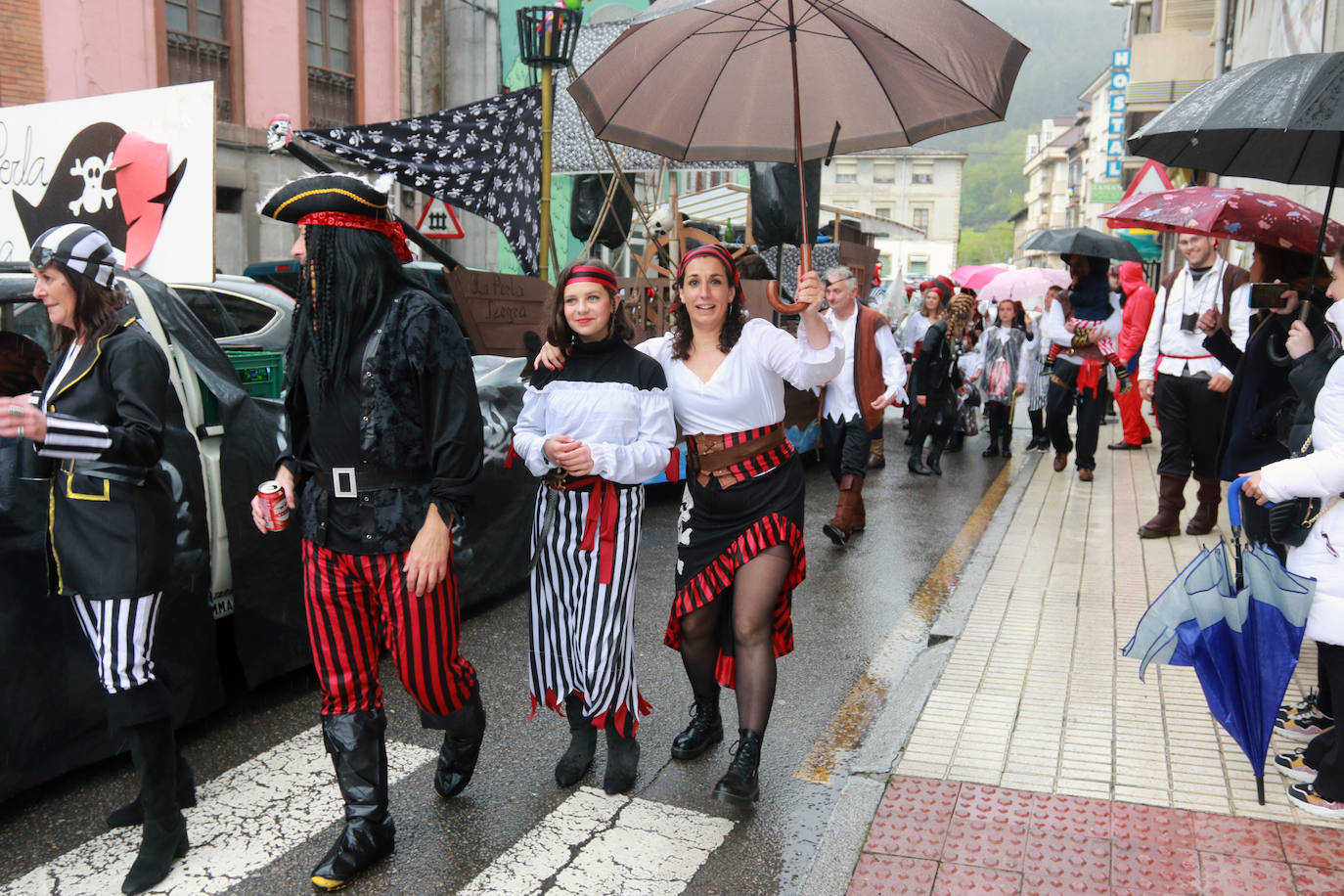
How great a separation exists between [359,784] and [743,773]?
1.18 metres

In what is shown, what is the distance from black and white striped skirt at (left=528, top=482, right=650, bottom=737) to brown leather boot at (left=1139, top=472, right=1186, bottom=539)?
4.88 meters

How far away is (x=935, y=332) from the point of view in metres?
10.6

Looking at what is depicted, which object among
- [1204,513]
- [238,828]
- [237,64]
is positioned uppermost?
[237,64]

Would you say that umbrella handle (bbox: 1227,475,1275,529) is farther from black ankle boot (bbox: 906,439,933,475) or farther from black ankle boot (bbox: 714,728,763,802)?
black ankle boot (bbox: 906,439,933,475)

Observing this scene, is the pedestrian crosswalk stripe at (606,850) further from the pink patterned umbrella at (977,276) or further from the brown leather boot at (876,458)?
the pink patterned umbrella at (977,276)

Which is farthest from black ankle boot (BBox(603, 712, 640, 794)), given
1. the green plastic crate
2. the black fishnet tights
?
the green plastic crate

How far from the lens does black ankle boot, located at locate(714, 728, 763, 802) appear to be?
3.46m

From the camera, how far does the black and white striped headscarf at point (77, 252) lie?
3016 mm

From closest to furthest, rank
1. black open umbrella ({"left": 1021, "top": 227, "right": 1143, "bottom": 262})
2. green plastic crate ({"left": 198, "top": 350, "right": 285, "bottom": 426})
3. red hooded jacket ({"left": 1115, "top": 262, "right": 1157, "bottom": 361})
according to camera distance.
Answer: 1. green plastic crate ({"left": 198, "top": 350, "right": 285, "bottom": 426})
2. red hooded jacket ({"left": 1115, "top": 262, "right": 1157, "bottom": 361})
3. black open umbrella ({"left": 1021, "top": 227, "right": 1143, "bottom": 262})

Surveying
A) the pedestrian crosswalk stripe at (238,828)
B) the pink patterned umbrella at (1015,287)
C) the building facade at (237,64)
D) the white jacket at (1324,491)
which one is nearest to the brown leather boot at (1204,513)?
the white jacket at (1324,491)

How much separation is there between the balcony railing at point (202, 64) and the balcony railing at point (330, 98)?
143cm

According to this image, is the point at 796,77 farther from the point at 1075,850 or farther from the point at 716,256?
the point at 1075,850

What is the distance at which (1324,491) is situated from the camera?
3170 millimetres

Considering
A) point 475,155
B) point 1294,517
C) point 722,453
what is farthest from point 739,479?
point 475,155
